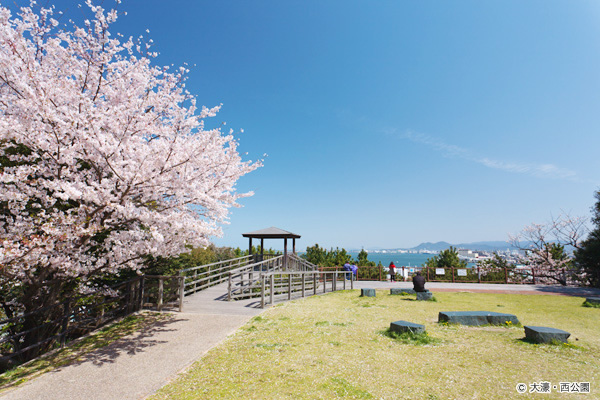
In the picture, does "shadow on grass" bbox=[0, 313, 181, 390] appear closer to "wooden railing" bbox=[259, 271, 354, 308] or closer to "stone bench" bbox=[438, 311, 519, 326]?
"wooden railing" bbox=[259, 271, 354, 308]

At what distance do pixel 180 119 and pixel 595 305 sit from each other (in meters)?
16.3

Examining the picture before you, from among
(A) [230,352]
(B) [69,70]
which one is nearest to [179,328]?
(A) [230,352]

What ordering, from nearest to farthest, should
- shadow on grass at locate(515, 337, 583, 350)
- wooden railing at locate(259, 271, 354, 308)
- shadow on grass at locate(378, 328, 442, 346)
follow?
1. shadow on grass at locate(515, 337, 583, 350)
2. shadow on grass at locate(378, 328, 442, 346)
3. wooden railing at locate(259, 271, 354, 308)

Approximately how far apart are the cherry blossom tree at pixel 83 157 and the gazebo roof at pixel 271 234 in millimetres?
12845

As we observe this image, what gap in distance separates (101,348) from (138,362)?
5.05ft

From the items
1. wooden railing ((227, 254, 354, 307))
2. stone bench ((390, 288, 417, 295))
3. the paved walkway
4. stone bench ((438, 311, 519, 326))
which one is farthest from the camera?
stone bench ((390, 288, 417, 295))

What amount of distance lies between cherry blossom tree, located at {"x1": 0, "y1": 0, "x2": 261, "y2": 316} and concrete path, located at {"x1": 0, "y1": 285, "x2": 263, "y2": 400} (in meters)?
2.01

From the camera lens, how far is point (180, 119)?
294 inches

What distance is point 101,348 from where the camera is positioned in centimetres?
657

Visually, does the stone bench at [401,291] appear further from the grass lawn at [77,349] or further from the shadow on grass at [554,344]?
the grass lawn at [77,349]

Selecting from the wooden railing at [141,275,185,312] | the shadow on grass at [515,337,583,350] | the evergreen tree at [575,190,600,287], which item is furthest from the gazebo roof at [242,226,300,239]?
the evergreen tree at [575,190,600,287]

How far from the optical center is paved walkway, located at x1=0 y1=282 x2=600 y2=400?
4.63m

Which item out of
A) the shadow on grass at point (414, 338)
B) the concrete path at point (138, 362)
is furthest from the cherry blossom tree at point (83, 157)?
the shadow on grass at point (414, 338)

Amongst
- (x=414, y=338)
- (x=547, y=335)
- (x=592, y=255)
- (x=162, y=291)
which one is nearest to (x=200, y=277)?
(x=162, y=291)
